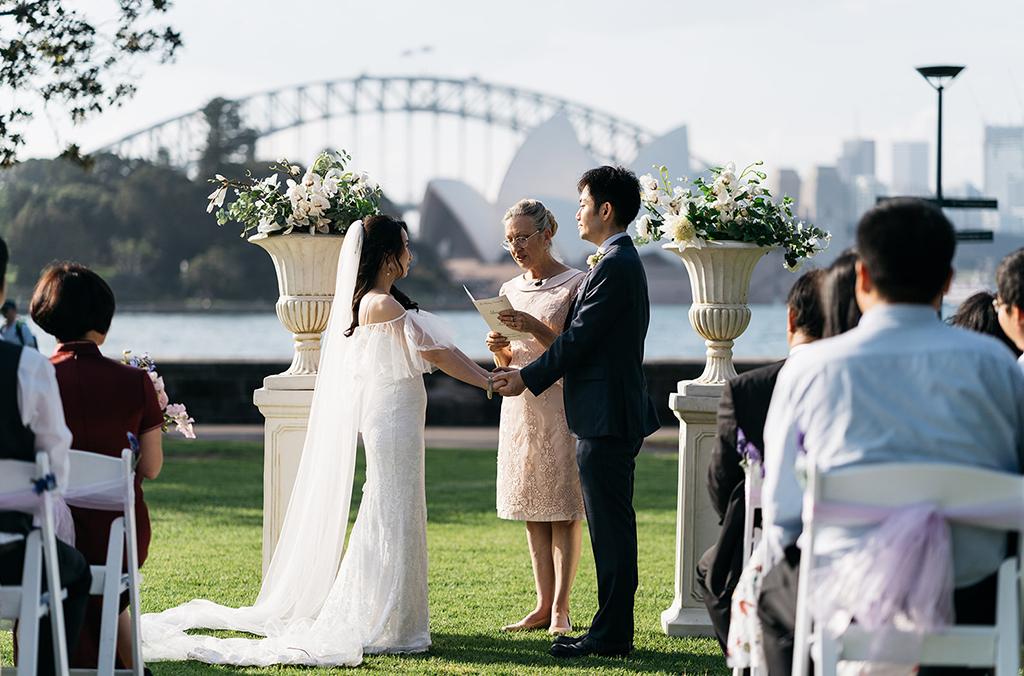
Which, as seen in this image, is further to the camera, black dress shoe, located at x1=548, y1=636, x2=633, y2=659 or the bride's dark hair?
the bride's dark hair

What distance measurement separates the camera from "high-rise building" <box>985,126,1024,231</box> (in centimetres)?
4456

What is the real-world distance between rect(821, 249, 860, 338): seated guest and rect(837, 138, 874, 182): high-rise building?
4045 inches

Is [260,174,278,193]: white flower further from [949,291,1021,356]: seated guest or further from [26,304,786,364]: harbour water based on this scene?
[26,304,786,364]: harbour water

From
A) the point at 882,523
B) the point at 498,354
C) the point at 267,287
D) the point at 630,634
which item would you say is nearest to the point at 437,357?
the point at 498,354

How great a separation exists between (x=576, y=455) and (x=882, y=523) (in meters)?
2.73

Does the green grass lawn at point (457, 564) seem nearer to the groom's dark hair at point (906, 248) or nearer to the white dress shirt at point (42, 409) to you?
the white dress shirt at point (42, 409)

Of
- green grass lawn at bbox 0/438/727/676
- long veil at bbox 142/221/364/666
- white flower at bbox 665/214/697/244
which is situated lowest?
green grass lawn at bbox 0/438/727/676

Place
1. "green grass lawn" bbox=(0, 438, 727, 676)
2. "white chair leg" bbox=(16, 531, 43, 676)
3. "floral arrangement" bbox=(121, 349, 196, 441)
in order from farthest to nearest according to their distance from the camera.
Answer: "green grass lawn" bbox=(0, 438, 727, 676) < "floral arrangement" bbox=(121, 349, 196, 441) < "white chair leg" bbox=(16, 531, 43, 676)

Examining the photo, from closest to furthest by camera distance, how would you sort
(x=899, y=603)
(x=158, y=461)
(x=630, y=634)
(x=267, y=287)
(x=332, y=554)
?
1. (x=899, y=603)
2. (x=158, y=461)
3. (x=630, y=634)
4. (x=332, y=554)
5. (x=267, y=287)

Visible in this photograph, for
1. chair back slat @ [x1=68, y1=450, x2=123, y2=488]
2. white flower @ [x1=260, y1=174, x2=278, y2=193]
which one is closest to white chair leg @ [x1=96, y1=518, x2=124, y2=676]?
chair back slat @ [x1=68, y1=450, x2=123, y2=488]

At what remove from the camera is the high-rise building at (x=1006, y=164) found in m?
44.6

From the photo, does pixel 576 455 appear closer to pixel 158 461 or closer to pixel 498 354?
pixel 498 354

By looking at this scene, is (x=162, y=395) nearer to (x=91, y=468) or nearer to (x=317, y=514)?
(x=91, y=468)

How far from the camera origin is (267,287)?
6656 centimetres
